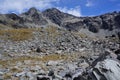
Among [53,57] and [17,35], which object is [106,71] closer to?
[53,57]

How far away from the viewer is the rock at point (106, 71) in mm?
17203

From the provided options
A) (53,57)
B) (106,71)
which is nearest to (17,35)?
(53,57)

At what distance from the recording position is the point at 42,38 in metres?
48.3

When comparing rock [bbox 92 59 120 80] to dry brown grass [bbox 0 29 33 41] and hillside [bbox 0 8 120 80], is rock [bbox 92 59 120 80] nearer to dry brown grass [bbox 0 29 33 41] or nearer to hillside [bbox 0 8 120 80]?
hillside [bbox 0 8 120 80]

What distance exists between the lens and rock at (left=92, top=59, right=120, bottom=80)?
1720 centimetres

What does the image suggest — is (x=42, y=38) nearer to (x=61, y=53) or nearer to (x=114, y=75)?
(x=61, y=53)

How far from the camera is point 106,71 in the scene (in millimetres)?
17484

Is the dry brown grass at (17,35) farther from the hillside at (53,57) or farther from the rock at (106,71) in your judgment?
the rock at (106,71)

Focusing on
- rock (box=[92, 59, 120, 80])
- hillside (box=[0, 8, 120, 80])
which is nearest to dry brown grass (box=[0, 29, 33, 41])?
hillside (box=[0, 8, 120, 80])

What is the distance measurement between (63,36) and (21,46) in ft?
37.9

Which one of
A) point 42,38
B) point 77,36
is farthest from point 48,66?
point 77,36

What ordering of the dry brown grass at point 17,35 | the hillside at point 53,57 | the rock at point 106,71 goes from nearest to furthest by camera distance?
the rock at point 106,71
the hillside at point 53,57
the dry brown grass at point 17,35

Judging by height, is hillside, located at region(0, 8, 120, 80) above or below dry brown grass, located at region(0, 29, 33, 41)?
below

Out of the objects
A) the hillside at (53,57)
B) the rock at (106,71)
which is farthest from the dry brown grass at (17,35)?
the rock at (106,71)
